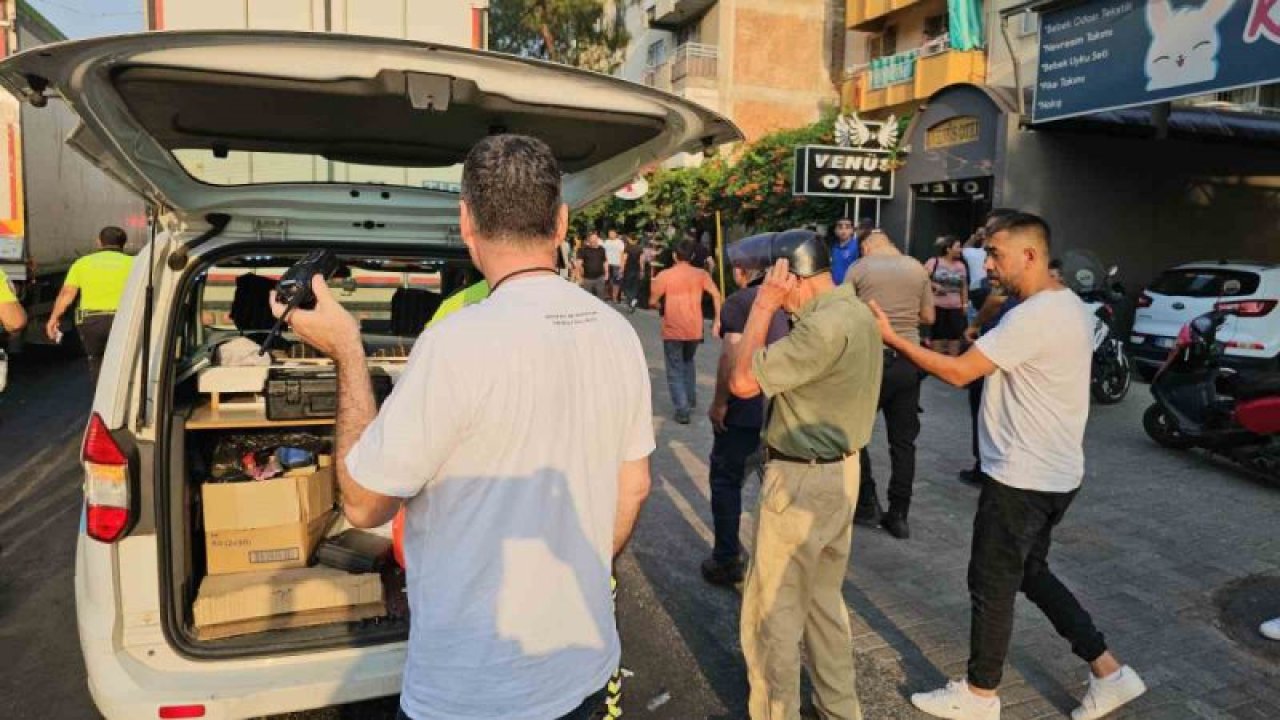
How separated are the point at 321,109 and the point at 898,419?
4073 mm

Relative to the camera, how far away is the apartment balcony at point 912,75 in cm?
1873

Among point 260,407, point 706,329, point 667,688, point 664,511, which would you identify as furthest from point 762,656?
point 706,329

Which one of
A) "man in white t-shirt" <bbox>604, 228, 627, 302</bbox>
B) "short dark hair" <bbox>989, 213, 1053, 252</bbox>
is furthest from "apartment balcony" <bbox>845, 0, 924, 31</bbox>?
"short dark hair" <bbox>989, 213, 1053, 252</bbox>

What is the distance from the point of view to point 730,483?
4.62 metres

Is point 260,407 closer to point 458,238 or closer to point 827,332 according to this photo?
point 458,238

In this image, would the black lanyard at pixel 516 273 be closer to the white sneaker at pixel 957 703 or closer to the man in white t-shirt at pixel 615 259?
the white sneaker at pixel 957 703

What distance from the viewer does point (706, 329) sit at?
50.2ft

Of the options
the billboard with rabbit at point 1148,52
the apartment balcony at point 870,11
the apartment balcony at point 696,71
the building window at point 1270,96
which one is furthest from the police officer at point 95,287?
the apartment balcony at point 696,71

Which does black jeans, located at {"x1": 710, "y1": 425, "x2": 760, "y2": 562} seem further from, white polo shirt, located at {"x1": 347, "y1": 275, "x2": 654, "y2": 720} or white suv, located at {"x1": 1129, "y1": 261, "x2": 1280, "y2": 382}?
white suv, located at {"x1": 1129, "y1": 261, "x2": 1280, "y2": 382}

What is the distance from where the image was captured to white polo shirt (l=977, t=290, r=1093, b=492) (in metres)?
3.11

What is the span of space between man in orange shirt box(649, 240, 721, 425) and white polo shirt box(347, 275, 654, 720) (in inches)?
259

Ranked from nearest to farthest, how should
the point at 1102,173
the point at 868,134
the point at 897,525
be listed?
the point at 897,525 < the point at 1102,173 < the point at 868,134

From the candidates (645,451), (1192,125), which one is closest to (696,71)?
(1192,125)

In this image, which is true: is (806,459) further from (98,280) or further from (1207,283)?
(1207,283)
